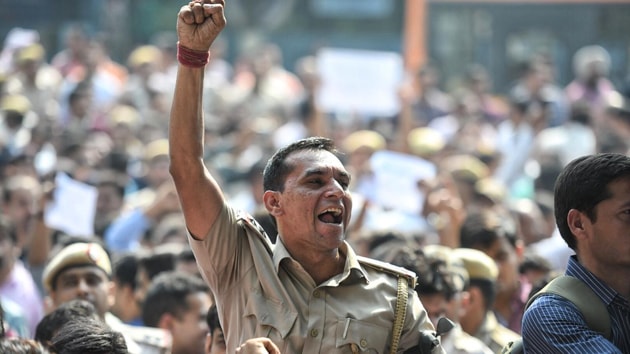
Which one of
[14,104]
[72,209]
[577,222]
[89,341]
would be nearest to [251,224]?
[89,341]

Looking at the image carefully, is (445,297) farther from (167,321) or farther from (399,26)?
(399,26)

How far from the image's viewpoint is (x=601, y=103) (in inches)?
585

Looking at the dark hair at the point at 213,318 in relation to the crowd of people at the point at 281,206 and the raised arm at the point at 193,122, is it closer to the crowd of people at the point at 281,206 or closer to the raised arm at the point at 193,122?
the crowd of people at the point at 281,206

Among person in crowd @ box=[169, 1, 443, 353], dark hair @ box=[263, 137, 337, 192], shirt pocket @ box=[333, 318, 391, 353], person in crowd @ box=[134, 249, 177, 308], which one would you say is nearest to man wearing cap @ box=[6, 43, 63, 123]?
person in crowd @ box=[134, 249, 177, 308]

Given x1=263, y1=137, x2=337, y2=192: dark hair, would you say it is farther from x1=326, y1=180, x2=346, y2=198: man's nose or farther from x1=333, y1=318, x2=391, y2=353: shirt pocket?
x1=333, y1=318, x2=391, y2=353: shirt pocket

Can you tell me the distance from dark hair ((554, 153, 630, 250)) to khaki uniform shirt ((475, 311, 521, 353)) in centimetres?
254

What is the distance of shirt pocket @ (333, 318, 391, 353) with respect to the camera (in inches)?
171

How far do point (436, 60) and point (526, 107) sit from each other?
12.8ft

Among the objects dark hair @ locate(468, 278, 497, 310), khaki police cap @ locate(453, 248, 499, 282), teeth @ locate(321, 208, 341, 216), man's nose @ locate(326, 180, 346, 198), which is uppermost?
man's nose @ locate(326, 180, 346, 198)

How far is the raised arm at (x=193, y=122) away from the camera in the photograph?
173 inches

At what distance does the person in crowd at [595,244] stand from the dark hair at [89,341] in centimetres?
159

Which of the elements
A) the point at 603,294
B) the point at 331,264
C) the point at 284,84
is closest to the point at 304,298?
the point at 331,264

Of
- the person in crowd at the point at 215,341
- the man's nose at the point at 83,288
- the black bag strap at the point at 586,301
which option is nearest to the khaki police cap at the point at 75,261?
the man's nose at the point at 83,288

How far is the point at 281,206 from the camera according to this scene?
15.0 feet
